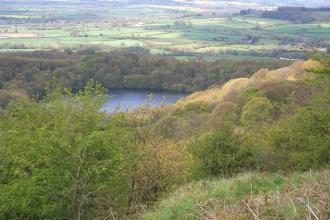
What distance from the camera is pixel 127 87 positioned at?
340 feet

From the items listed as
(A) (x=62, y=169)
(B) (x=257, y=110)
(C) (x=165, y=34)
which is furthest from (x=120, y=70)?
(A) (x=62, y=169)

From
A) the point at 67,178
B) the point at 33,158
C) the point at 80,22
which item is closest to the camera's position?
the point at 67,178

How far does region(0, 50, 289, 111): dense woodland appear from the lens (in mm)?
90375

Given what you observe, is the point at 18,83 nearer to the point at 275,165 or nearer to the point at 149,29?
the point at 275,165

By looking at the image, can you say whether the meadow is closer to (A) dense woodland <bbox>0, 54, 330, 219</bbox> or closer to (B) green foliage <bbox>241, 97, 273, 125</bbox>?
(B) green foliage <bbox>241, 97, 273, 125</bbox>

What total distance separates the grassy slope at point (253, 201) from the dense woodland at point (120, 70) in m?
75.9

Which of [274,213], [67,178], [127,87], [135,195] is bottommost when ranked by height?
[127,87]

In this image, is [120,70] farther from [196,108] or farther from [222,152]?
[222,152]

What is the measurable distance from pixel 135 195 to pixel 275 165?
782cm

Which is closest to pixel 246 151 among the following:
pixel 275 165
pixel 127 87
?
pixel 275 165

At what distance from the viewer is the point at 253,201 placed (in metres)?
8.09

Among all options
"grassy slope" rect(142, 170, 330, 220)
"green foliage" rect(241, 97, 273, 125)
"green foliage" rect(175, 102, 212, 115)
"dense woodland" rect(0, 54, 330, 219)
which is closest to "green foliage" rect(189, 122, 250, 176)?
"dense woodland" rect(0, 54, 330, 219)

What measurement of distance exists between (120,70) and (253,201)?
3851 inches

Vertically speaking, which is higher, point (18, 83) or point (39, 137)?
point (39, 137)
